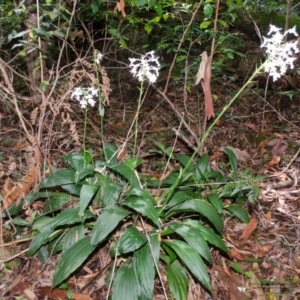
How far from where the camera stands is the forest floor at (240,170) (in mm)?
2658

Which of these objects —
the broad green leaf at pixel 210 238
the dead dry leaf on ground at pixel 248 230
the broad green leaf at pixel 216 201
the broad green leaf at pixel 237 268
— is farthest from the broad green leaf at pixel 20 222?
the dead dry leaf on ground at pixel 248 230

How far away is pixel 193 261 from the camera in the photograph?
2.40 m

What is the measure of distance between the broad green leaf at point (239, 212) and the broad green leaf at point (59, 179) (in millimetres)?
1235

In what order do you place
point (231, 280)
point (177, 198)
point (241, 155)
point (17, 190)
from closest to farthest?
point (231, 280), point (177, 198), point (17, 190), point (241, 155)

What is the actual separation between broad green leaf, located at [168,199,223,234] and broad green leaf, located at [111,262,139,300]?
553 mm

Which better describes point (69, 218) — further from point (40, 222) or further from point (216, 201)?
point (216, 201)

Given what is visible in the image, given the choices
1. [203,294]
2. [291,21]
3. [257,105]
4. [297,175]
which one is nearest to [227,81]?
[257,105]

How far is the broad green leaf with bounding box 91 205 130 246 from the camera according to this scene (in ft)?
7.78

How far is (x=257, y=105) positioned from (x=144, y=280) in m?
3.43

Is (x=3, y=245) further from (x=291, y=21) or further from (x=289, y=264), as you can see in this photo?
(x=291, y=21)

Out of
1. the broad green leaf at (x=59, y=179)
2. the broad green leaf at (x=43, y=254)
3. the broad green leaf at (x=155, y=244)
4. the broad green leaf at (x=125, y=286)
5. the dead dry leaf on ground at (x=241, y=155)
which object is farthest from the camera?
the dead dry leaf on ground at (x=241, y=155)

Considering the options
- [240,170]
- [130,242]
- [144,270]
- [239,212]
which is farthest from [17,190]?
[240,170]

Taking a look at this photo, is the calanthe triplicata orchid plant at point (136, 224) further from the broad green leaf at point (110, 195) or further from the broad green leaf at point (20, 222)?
the broad green leaf at point (20, 222)

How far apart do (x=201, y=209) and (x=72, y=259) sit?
2.95 ft
